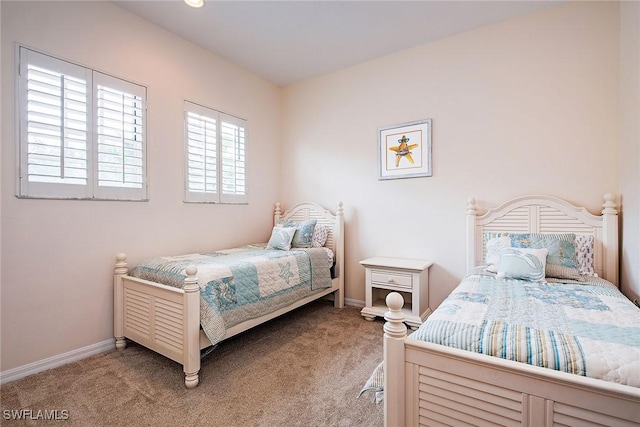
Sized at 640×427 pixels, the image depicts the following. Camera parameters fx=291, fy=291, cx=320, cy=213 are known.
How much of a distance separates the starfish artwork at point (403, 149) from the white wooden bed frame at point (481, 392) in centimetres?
216

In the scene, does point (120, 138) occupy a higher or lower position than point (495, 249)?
higher

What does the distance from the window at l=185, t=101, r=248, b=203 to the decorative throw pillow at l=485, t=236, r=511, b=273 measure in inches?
101

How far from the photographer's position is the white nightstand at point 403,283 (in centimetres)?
266

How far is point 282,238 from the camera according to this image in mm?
3062

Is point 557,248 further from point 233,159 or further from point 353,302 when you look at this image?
point 233,159

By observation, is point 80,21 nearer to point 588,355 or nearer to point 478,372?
point 478,372

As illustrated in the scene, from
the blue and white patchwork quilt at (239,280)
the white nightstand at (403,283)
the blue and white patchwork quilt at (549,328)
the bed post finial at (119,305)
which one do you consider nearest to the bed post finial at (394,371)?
the blue and white patchwork quilt at (549,328)

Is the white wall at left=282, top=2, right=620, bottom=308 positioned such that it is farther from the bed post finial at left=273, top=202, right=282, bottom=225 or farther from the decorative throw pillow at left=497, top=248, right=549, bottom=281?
the decorative throw pillow at left=497, top=248, right=549, bottom=281

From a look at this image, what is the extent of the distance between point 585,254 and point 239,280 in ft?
8.52

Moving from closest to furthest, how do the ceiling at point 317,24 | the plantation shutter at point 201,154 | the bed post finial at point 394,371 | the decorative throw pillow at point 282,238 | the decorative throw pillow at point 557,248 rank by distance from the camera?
the bed post finial at point 394,371, the decorative throw pillow at point 557,248, the ceiling at point 317,24, the plantation shutter at point 201,154, the decorative throw pillow at point 282,238

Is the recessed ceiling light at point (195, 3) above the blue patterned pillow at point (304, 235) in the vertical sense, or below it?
above

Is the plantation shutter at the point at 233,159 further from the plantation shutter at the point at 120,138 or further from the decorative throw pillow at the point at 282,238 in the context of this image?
the plantation shutter at the point at 120,138

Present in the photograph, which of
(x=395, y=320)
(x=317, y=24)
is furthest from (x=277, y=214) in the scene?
(x=395, y=320)

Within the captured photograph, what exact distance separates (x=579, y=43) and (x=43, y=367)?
4644mm
